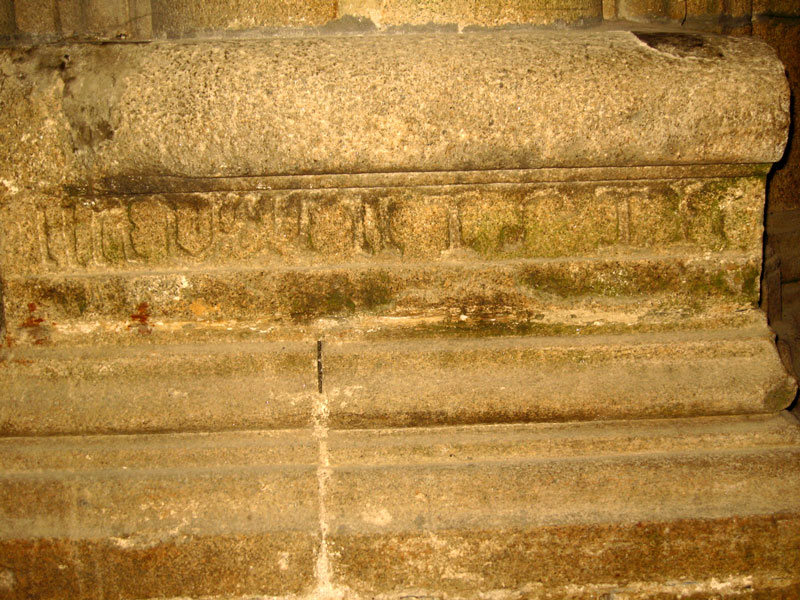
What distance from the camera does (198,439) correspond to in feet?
5.74

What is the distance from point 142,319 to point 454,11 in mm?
1452

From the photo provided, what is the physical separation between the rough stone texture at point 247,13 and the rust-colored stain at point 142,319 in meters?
0.94

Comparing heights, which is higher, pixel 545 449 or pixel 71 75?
pixel 71 75

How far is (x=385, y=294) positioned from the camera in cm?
175

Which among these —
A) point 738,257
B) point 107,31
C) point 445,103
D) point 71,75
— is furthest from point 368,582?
point 107,31

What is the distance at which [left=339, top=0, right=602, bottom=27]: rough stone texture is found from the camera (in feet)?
5.80

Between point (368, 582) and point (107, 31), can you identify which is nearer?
point (368, 582)

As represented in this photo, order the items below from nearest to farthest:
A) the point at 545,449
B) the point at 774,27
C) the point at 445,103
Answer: the point at 445,103 → the point at 545,449 → the point at 774,27

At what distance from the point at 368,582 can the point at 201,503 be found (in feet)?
1.91

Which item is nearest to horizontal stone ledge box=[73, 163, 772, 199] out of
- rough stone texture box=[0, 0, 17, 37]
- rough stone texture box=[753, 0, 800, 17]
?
rough stone texture box=[0, 0, 17, 37]

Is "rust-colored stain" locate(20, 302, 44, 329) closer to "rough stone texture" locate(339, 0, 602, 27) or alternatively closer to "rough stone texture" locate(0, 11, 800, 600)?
"rough stone texture" locate(0, 11, 800, 600)

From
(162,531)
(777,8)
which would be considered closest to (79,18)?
(162,531)

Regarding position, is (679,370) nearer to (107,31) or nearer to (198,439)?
(198,439)

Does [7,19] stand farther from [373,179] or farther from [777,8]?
[777,8]
